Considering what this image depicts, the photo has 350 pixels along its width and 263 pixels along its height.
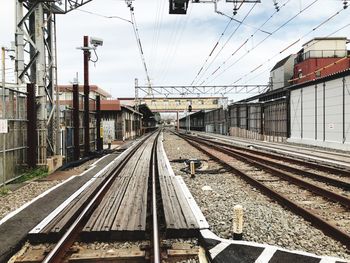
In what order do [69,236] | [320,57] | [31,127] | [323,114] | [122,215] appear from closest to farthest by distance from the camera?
1. [69,236]
2. [122,215]
3. [31,127]
4. [323,114]
5. [320,57]

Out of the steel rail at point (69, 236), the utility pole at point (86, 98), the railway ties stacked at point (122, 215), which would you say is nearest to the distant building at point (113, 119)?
the utility pole at point (86, 98)

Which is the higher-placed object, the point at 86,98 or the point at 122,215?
the point at 86,98

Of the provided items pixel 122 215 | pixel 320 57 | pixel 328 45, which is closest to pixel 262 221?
pixel 122 215

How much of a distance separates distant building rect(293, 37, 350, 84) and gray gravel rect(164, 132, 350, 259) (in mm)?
37981

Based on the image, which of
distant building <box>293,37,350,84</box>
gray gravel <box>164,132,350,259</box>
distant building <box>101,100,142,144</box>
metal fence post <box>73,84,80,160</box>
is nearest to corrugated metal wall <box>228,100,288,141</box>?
distant building <box>293,37,350,84</box>

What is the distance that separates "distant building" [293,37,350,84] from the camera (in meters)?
43.7

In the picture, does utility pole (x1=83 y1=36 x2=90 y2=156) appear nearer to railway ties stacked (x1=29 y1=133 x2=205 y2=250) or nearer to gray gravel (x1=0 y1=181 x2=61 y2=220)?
gray gravel (x1=0 y1=181 x2=61 y2=220)

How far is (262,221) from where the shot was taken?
674 cm

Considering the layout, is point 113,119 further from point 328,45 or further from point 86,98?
point 328,45

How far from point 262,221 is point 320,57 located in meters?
43.7

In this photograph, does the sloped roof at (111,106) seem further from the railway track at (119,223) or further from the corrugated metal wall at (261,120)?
the railway track at (119,223)

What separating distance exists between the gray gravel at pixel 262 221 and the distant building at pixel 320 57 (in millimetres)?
37981

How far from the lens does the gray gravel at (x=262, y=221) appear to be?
553cm

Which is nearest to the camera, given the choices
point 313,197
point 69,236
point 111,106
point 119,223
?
point 69,236
